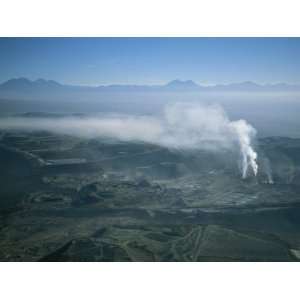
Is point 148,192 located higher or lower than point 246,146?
lower

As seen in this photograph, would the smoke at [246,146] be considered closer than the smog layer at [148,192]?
No

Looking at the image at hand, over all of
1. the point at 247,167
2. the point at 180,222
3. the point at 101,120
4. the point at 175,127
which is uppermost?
the point at 101,120

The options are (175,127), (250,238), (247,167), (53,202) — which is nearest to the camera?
(250,238)

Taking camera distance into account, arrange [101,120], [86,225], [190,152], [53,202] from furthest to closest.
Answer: [101,120]
[190,152]
[53,202]
[86,225]

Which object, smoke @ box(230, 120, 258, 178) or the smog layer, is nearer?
the smog layer

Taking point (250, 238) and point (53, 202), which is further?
point (53, 202)

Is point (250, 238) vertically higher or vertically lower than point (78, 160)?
lower

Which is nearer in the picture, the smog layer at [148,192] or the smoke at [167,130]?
the smog layer at [148,192]

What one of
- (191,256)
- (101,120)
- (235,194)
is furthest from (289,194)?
(101,120)

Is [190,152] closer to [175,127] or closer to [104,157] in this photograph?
[175,127]

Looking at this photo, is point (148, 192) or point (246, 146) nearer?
point (148, 192)

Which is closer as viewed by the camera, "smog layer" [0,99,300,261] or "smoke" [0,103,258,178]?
"smog layer" [0,99,300,261]
